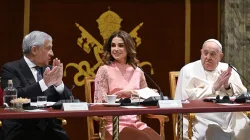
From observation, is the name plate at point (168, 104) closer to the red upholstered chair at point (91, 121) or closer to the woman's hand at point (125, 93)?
the woman's hand at point (125, 93)

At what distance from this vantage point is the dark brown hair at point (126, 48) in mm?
4863

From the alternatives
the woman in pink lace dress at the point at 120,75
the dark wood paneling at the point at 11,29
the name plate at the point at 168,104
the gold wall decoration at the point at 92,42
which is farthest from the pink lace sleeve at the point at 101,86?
the dark wood paneling at the point at 11,29

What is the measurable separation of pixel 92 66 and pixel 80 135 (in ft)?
2.53

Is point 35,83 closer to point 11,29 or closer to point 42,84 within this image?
point 42,84

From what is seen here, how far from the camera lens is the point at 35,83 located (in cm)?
411

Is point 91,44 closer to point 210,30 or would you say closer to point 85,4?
point 85,4

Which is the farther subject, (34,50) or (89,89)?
(89,89)

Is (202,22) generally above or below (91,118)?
above

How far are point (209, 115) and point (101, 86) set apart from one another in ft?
3.24

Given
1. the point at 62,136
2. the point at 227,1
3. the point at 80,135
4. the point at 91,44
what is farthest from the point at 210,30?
the point at 62,136

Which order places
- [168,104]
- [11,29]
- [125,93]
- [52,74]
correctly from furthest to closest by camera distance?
[11,29], [125,93], [52,74], [168,104]

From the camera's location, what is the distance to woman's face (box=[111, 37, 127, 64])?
4828mm

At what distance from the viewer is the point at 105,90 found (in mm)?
4727

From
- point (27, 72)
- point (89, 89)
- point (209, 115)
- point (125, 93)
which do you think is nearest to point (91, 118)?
point (89, 89)
